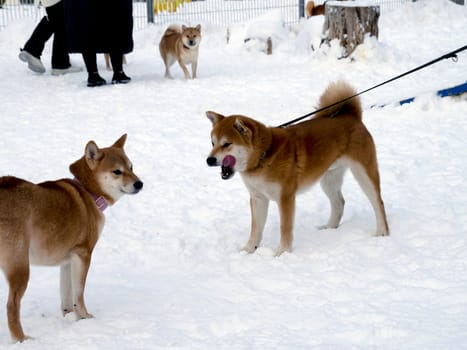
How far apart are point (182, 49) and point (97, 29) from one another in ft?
4.56

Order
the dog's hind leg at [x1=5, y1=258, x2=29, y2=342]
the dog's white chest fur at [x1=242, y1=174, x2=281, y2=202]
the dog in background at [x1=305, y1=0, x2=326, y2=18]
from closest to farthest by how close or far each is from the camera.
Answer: the dog's hind leg at [x1=5, y1=258, x2=29, y2=342]
the dog's white chest fur at [x1=242, y1=174, x2=281, y2=202]
the dog in background at [x1=305, y1=0, x2=326, y2=18]

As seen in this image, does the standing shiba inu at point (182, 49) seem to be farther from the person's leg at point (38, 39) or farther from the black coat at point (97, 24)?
the person's leg at point (38, 39)

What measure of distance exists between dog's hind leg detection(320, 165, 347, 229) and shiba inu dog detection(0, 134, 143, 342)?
187 centimetres

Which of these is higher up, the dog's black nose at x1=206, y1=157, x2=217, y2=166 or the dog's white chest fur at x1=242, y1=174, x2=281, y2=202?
the dog's black nose at x1=206, y1=157, x2=217, y2=166

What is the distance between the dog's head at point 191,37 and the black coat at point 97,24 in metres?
1.05

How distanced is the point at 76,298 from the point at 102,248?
113cm

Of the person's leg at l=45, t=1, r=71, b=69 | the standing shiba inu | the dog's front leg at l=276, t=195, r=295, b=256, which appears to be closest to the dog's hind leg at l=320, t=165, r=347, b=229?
the dog's front leg at l=276, t=195, r=295, b=256

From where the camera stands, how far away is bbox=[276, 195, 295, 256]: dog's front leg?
15.5 ft

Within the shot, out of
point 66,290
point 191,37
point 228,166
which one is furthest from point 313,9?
point 66,290

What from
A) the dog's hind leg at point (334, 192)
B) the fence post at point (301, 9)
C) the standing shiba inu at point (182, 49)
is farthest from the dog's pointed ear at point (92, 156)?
the fence post at point (301, 9)

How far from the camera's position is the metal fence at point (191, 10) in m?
12.9

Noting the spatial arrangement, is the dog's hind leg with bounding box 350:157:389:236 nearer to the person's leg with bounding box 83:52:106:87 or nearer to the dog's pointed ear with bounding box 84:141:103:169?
the dog's pointed ear with bounding box 84:141:103:169

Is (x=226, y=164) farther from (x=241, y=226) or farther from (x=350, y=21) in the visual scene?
(x=350, y=21)

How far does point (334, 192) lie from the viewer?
533 cm
